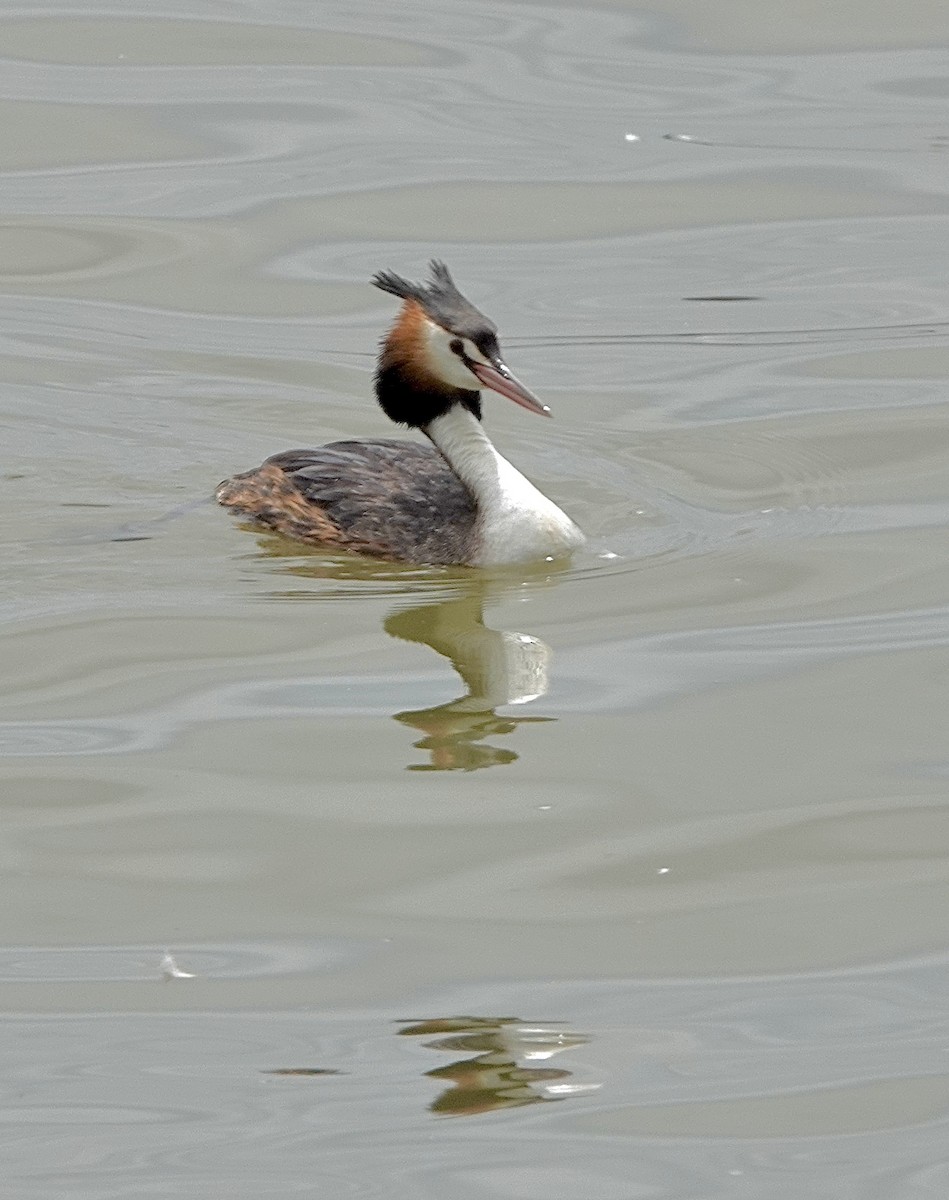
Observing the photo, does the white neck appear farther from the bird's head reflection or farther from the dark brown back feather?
the bird's head reflection

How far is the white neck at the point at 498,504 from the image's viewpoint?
30.7 ft

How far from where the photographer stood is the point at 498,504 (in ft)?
31.1

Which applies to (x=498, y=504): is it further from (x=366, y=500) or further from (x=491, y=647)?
(x=491, y=647)

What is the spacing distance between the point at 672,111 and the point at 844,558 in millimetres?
6768

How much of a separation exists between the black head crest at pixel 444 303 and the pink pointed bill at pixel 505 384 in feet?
0.46

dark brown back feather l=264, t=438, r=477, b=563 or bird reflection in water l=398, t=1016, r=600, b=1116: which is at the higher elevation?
dark brown back feather l=264, t=438, r=477, b=563

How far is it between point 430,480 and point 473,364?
0.60 metres

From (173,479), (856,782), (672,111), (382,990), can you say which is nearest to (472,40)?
(672,111)

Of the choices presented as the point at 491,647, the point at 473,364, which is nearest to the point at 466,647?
the point at 491,647

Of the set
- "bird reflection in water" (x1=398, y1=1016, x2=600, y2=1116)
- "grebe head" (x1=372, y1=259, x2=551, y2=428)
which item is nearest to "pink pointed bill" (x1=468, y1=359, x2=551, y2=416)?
"grebe head" (x1=372, y1=259, x2=551, y2=428)

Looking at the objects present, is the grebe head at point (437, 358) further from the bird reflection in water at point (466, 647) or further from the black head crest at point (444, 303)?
the bird reflection in water at point (466, 647)

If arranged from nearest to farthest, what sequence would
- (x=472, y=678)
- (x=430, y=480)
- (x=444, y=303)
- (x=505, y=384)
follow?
1. (x=472, y=678)
2. (x=505, y=384)
3. (x=444, y=303)
4. (x=430, y=480)

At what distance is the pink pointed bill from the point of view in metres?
9.38

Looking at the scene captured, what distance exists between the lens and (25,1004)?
5895mm
